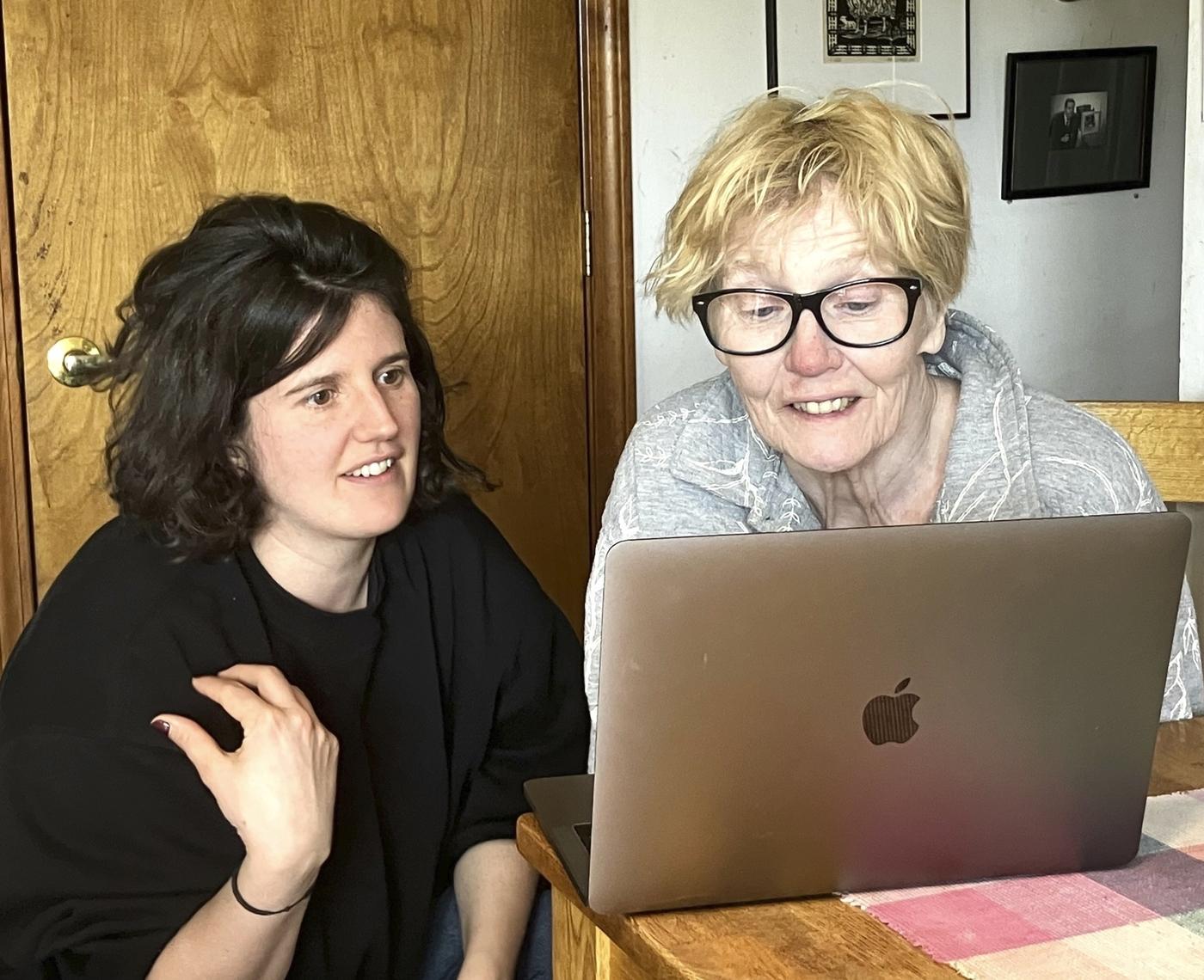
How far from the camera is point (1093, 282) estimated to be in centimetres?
271

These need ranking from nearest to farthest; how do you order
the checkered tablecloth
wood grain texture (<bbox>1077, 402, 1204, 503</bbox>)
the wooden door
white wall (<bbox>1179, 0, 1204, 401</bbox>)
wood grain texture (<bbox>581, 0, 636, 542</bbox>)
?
the checkered tablecloth < wood grain texture (<bbox>1077, 402, 1204, 503</bbox>) < white wall (<bbox>1179, 0, 1204, 401</bbox>) < the wooden door < wood grain texture (<bbox>581, 0, 636, 542</bbox>)

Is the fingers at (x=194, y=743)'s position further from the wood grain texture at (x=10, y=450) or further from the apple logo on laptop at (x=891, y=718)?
the wood grain texture at (x=10, y=450)

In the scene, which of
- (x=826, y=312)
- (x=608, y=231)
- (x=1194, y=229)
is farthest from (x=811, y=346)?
(x=608, y=231)

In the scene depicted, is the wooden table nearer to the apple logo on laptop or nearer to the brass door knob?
the apple logo on laptop

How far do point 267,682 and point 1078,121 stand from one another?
2.00 metres

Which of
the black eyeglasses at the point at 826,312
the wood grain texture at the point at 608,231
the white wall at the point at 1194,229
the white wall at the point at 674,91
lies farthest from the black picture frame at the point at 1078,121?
the black eyeglasses at the point at 826,312

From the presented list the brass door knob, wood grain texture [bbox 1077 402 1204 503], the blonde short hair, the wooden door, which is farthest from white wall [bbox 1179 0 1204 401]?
the brass door knob

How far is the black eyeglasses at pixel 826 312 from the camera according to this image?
4.39ft

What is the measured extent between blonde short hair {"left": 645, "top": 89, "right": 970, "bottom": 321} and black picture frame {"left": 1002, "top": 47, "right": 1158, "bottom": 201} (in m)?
1.29

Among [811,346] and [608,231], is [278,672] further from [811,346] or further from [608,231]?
[608,231]

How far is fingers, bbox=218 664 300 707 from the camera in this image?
4.09 feet

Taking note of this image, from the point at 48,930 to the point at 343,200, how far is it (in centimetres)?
127

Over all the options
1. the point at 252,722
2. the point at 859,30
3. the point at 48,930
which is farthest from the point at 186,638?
the point at 859,30

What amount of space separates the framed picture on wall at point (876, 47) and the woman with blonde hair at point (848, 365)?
1009 mm
